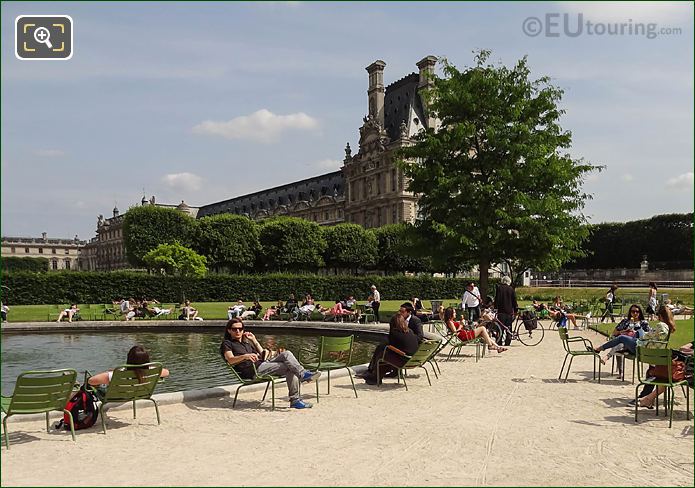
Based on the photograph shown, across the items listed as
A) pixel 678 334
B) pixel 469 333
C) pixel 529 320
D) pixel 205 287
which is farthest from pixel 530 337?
pixel 205 287

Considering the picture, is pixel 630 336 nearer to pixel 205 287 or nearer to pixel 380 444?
pixel 380 444

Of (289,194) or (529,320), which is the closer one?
(529,320)

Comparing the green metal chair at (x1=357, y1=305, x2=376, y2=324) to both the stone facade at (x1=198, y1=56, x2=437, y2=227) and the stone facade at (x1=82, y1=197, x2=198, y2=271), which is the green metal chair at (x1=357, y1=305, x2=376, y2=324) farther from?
the stone facade at (x1=82, y1=197, x2=198, y2=271)

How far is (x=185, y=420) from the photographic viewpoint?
696cm

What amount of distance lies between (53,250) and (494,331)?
15584 cm

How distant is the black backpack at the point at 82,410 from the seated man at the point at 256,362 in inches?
72.2

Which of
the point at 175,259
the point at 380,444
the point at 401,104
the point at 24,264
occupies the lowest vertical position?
the point at 380,444

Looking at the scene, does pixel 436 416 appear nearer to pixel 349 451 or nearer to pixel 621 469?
pixel 349 451

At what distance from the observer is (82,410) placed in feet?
21.5

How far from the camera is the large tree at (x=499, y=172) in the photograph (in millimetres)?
21672

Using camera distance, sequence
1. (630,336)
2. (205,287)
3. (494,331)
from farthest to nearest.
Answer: (205,287), (494,331), (630,336)

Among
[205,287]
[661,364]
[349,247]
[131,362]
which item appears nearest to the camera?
[131,362]

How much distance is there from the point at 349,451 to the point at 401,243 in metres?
20.9

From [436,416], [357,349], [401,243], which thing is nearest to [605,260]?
[401,243]
